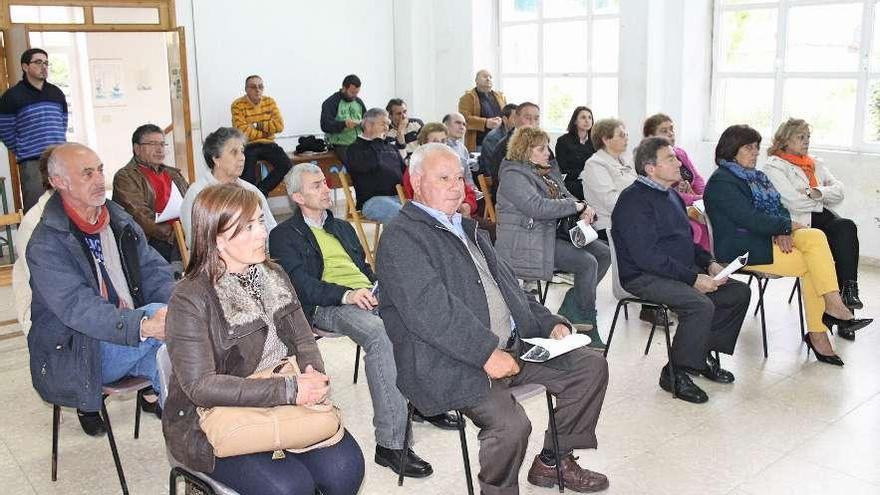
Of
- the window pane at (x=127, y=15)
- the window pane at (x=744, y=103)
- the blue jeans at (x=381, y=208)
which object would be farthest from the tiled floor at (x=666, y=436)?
the window pane at (x=127, y=15)

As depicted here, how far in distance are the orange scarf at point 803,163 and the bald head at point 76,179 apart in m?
3.81

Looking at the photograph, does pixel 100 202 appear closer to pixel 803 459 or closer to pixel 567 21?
pixel 803 459

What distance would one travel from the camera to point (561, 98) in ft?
28.6

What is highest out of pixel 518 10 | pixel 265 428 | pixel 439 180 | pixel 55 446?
pixel 518 10

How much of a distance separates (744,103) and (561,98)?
2049 mm

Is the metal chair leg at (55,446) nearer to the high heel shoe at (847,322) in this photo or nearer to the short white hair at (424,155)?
the short white hair at (424,155)

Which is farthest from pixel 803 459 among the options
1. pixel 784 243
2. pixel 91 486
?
pixel 91 486

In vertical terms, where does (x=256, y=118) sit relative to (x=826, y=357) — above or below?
above

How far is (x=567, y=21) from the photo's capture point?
8.47m

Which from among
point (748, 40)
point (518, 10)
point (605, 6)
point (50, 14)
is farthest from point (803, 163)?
point (50, 14)

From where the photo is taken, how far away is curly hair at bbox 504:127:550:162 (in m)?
4.58

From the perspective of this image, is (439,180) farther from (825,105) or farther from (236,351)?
(825,105)

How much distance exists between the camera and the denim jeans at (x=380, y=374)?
3.20 metres

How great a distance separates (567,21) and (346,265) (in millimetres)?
5655
